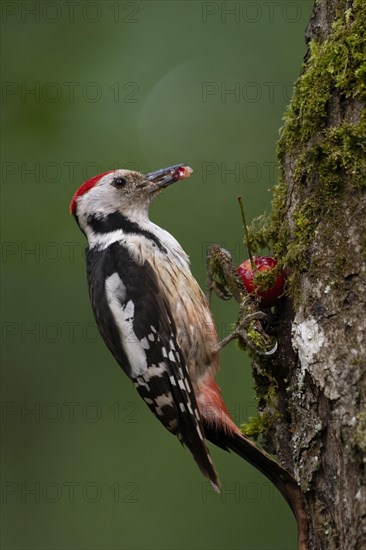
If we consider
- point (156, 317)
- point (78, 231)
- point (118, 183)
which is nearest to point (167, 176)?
point (118, 183)

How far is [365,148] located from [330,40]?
51 centimetres

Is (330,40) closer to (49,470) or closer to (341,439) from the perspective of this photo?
(341,439)

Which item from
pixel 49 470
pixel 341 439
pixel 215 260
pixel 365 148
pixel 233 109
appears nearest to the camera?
pixel 341 439

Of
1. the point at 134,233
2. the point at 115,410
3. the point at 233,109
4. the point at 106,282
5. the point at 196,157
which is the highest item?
the point at 233,109

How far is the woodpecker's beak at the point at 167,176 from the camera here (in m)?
3.94

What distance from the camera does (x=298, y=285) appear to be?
2781 mm

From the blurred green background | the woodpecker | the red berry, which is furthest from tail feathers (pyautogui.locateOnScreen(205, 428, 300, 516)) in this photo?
the blurred green background

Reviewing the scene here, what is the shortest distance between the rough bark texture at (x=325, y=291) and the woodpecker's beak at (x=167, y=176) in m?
0.92

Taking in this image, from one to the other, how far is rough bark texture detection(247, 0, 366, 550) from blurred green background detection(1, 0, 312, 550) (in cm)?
236

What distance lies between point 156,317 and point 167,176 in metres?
0.86

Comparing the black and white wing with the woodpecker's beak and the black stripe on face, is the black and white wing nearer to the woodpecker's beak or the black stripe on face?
the black stripe on face

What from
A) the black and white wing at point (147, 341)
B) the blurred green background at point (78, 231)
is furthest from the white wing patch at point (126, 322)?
the blurred green background at point (78, 231)

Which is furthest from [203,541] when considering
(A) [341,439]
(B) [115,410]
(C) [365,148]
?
(C) [365,148]

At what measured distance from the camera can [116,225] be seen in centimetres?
393
